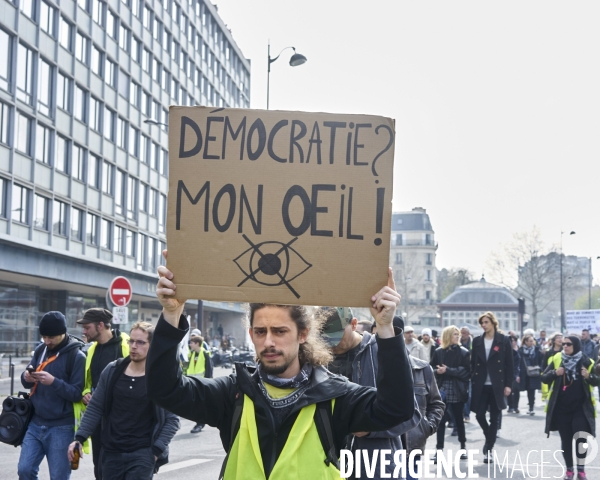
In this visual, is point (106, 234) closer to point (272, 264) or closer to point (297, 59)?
point (297, 59)

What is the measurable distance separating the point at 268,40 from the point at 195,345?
12629 mm

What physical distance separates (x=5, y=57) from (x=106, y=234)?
13.4 m

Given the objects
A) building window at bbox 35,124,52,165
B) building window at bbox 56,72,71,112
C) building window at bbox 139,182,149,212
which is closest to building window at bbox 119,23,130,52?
building window at bbox 139,182,149,212

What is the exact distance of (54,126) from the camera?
124ft

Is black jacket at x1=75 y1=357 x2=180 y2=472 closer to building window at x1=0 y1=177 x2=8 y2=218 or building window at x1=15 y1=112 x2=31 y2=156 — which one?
building window at x1=0 y1=177 x2=8 y2=218

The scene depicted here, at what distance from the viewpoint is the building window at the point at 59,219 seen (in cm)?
3803

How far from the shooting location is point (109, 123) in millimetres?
45594

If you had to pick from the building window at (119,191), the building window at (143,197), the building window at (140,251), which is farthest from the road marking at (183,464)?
the building window at (143,197)

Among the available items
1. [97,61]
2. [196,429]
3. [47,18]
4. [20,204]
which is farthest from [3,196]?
[196,429]

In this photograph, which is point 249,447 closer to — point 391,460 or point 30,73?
point 391,460

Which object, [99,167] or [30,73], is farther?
[99,167]

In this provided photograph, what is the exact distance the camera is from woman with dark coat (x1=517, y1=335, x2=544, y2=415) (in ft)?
71.9

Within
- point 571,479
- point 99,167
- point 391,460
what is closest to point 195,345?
point 571,479

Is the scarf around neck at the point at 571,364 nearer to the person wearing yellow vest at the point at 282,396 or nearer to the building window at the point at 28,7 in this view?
the person wearing yellow vest at the point at 282,396
